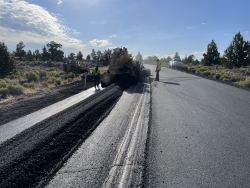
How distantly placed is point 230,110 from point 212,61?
3809cm

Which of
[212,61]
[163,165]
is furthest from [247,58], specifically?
[163,165]

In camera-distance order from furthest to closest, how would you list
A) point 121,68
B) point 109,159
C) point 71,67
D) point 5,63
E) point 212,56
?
point 212,56 < point 71,67 < point 5,63 < point 121,68 < point 109,159

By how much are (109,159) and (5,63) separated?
27.5 m

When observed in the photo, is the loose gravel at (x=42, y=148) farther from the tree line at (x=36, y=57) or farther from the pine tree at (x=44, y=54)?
the pine tree at (x=44, y=54)

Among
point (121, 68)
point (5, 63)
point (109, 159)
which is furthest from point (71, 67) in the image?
point (109, 159)

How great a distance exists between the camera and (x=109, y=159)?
3.03 meters

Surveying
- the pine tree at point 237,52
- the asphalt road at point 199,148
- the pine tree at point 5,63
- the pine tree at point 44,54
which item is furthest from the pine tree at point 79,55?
the asphalt road at point 199,148

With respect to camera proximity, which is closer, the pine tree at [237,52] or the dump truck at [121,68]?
the dump truck at [121,68]

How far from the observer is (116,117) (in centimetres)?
538

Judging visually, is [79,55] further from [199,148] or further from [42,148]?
[199,148]

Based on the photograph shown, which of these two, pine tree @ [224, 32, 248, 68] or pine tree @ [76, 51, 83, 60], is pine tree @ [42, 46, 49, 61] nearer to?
pine tree @ [76, 51, 83, 60]

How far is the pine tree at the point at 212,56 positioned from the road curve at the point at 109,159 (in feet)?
132

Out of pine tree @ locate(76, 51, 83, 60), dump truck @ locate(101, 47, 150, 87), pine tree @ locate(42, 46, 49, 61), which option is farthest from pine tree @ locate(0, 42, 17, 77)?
pine tree @ locate(76, 51, 83, 60)

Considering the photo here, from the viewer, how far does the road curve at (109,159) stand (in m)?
2.48
